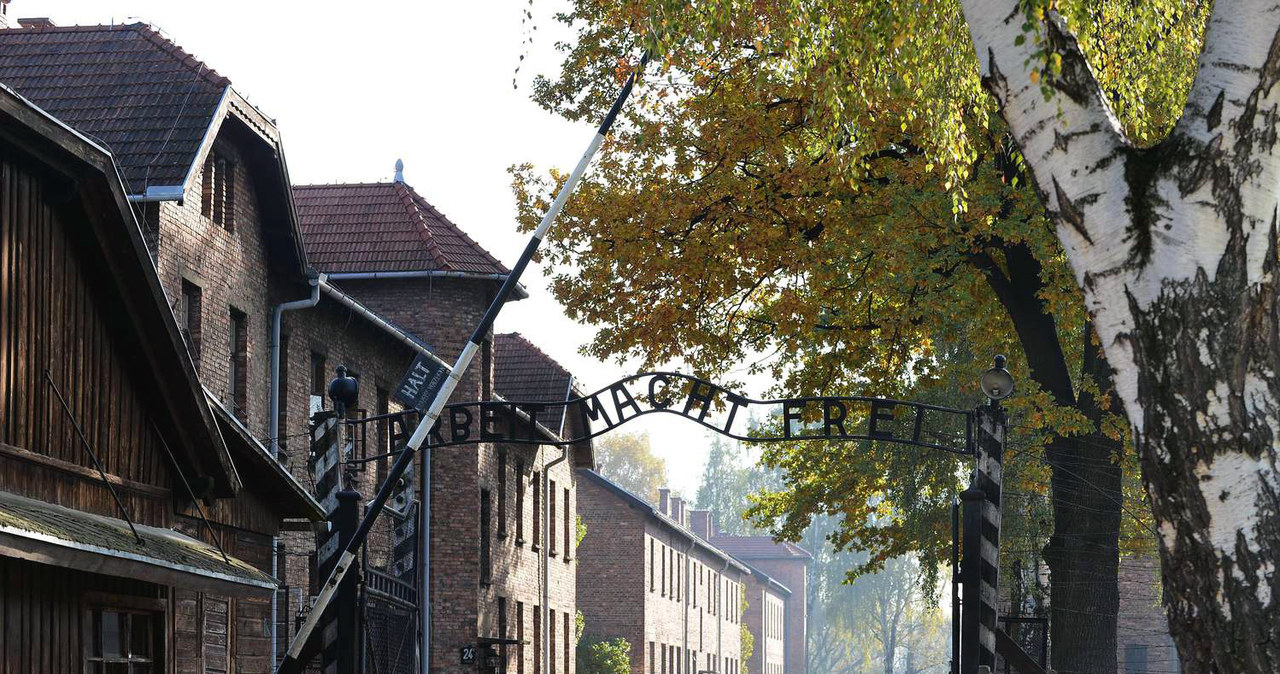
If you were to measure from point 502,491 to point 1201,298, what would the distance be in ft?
106

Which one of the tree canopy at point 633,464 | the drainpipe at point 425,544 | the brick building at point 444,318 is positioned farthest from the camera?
the tree canopy at point 633,464

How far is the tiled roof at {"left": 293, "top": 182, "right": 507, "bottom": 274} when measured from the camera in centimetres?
3316

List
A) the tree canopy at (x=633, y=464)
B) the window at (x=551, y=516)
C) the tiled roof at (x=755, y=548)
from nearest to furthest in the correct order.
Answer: the window at (x=551, y=516)
the tree canopy at (x=633, y=464)
the tiled roof at (x=755, y=548)

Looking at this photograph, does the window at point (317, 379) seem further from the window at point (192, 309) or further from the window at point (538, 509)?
the window at point (538, 509)

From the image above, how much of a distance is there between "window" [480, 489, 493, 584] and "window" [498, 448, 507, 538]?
1.12 metres

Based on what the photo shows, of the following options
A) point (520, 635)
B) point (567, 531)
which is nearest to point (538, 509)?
point (520, 635)

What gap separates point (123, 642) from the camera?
1269cm

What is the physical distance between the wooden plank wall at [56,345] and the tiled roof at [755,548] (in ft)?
318

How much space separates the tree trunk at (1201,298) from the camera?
7.00m

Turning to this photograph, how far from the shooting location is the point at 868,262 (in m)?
20.5

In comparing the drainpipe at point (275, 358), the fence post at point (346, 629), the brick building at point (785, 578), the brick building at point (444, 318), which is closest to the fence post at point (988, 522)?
the fence post at point (346, 629)

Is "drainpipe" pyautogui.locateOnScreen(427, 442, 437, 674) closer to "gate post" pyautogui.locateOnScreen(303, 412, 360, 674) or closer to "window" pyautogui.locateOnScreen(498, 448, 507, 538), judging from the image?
"window" pyautogui.locateOnScreen(498, 448, 507, 538)

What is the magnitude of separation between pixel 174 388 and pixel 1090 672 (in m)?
11.2

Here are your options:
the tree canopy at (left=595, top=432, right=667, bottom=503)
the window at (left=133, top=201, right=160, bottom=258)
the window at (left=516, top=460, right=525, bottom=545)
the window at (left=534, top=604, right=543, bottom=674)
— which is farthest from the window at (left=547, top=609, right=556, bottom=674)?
the tree canopy at (left=595, top=432, right=667, bottom=503)
